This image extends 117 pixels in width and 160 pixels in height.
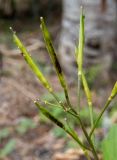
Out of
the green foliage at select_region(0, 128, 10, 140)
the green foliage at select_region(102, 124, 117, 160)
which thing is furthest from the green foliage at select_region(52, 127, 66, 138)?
the green foliage at select_region(102, 124, 117, 160)

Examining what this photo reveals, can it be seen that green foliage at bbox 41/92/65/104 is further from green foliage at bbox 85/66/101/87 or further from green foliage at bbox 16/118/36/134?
green foliage at bbox 85/66/101/87

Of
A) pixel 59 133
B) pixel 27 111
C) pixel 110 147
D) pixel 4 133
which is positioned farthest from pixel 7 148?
pixel 110 147

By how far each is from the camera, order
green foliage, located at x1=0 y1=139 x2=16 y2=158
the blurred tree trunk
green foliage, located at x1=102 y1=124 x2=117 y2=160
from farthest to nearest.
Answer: the blurred tree trunk < green foliage, located at x1=0 y1=139 x2=16 y2=158 < green foliage, located at x1=102 y1=124 x2=117 y2=160

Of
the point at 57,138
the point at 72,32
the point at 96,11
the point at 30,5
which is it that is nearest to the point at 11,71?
the point at 72,32

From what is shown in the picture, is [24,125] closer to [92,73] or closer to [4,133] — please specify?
[4,133]

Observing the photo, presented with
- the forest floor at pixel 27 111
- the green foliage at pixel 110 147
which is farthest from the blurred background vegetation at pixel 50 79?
the green foliage at pixel 110 147
